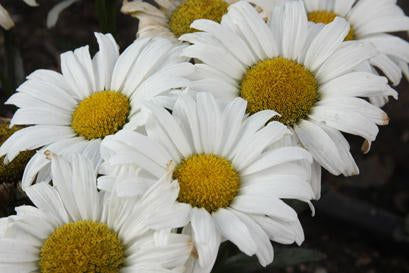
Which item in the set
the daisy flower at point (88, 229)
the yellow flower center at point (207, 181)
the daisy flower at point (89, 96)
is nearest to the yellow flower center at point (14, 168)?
the daisy flower at point (89, 96)

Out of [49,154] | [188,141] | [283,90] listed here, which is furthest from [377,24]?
[49,154]

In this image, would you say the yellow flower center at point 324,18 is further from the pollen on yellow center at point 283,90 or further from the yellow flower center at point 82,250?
the yellow flower center at point 82,250

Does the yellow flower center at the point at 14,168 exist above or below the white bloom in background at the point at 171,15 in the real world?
below

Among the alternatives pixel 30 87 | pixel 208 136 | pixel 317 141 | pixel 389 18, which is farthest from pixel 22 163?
pixel 389 18

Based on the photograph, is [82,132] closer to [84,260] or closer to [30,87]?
[30,87]

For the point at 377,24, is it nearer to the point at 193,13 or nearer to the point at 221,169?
the point at 193,13
